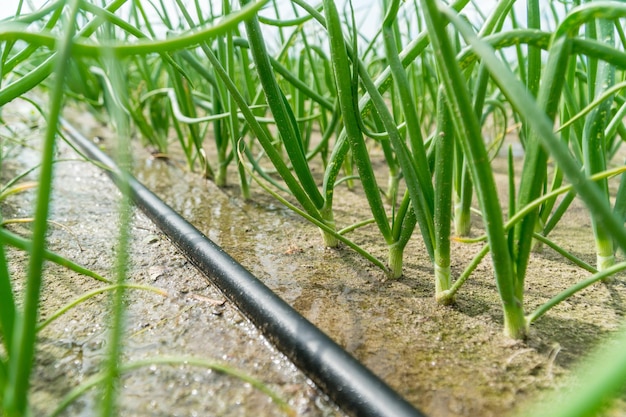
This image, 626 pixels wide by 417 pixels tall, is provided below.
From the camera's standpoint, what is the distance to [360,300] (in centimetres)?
57

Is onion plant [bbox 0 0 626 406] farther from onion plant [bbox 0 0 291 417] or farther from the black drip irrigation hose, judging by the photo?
the black drip irrigation hose

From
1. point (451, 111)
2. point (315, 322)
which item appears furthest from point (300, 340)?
point (451, 111)

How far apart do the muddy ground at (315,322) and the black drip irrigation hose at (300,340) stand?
16mm

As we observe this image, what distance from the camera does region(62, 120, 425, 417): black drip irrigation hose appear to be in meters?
0.36

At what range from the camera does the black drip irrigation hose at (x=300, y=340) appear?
36cm

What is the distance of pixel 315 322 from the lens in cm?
52

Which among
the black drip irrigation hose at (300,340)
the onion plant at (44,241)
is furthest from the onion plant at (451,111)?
the black drip irrigation hose at (300,340)

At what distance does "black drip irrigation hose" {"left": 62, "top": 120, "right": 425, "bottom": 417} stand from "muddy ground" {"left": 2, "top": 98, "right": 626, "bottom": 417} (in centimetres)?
2

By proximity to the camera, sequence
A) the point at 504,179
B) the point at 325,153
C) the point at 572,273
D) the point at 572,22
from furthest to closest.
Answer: the point at 504,179 → the point at 325,153 → the point at 572,273 → the point at 572,22

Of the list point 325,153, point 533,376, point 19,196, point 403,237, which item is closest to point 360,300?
point 403,237

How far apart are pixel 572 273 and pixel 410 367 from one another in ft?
1.20

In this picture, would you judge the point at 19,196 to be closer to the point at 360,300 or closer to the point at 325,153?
the point at 325,153

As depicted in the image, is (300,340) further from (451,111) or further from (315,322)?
(451,111)

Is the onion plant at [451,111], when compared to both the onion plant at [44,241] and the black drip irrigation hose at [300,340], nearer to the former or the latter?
the onion plant at [44,241]
